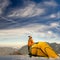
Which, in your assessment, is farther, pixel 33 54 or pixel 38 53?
pixel 33 54

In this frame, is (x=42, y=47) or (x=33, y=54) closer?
(x=42, y=47)

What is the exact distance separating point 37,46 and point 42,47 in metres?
6.07

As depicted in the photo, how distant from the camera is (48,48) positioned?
103250 millimetres

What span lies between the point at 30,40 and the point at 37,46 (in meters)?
78.5

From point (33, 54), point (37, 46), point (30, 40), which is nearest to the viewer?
point (37, 46)

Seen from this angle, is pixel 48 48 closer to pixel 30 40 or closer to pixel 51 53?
pixel 51 53

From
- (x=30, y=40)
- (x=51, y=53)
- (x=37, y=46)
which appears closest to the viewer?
(x=51, y=53)

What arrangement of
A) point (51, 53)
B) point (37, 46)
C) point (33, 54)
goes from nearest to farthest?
point (51, 53), point (37, 46), point (33, 54)

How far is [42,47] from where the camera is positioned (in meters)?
104

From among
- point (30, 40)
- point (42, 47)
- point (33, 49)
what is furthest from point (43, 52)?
point (30, 40)

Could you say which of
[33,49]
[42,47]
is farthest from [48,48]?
[33,49]

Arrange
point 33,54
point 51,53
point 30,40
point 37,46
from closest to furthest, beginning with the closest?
point 51,53, point 37,46, point 33,54, point 30,40

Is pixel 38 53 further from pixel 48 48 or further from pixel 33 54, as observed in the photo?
pixel 33 54

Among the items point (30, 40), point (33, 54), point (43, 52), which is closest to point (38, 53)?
point (43, 52)
